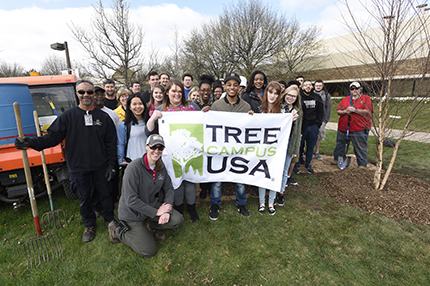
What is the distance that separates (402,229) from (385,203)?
2.01 feet

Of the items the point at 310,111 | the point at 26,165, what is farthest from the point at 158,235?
the point at 310,111

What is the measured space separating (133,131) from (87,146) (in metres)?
0.75

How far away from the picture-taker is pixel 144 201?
2.98m

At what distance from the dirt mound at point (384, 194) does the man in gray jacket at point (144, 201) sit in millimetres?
3579

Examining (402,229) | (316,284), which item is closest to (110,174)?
(316,284)

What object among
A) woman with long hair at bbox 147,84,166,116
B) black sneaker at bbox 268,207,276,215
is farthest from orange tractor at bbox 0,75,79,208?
black sneaker at bbox 268,207,276,215

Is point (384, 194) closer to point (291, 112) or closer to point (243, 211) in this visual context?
point (291, 112)

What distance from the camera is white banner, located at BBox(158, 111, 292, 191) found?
3520 mm

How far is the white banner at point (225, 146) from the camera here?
3.52m

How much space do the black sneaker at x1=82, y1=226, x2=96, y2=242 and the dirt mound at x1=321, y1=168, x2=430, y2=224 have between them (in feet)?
15.3

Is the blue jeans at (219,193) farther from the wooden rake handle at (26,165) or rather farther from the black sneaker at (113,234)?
the wooden rake handle at (26,165)

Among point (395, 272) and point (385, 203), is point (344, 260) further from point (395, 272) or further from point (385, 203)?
point (385, 203)

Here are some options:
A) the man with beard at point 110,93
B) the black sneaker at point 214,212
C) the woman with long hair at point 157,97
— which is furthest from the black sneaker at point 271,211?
the man with beard at point 110,93

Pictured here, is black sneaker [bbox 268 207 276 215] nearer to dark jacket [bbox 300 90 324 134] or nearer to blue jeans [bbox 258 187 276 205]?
blue jeans [bbox 258 187 276 205]
